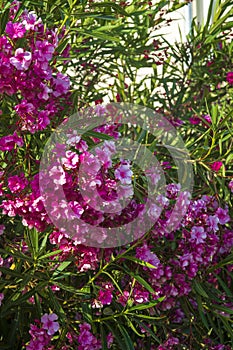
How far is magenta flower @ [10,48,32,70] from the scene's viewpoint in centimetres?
111

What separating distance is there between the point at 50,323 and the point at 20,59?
510 mm

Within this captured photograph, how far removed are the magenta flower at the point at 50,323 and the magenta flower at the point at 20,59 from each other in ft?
1.58

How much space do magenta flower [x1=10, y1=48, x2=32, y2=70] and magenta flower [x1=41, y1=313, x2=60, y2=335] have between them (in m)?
0.48

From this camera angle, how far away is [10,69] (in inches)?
43.9

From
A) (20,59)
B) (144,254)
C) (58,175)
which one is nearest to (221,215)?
(144,254)

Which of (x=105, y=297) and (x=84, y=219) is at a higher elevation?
(x=84, y=219)

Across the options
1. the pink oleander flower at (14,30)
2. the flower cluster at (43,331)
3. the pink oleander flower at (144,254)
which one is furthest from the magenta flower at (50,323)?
the pink oleander flower at (14,30)

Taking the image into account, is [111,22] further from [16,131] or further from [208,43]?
[16,131]

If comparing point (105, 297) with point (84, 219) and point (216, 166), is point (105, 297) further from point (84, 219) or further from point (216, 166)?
point (216, 166)

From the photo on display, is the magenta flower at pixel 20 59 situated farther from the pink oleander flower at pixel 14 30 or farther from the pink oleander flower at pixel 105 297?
the pink oleander flower at pixel 105 297

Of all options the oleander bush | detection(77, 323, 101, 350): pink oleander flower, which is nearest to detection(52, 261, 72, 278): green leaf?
the oleander bush

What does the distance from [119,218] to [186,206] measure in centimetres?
16

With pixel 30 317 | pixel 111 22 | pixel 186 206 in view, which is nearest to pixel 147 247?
pixel 186 206

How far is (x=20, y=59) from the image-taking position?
1.11m
